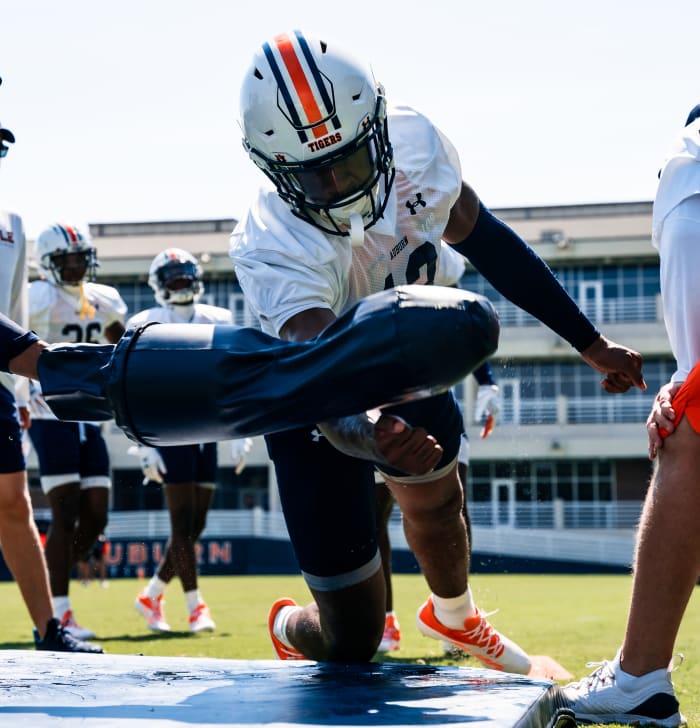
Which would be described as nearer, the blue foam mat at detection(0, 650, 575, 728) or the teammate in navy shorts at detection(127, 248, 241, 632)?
the blue foam mat at detection(0, 650, 575, 728)

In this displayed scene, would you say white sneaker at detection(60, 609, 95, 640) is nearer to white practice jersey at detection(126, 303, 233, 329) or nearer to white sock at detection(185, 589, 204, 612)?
white sock at detection(185, 589, 204, 612)

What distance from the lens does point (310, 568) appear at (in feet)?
12.0

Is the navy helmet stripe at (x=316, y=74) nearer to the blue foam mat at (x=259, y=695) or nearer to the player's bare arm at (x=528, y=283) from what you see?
the player's bare arm at (x=528, y=283)

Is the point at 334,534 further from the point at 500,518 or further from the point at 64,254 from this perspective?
the point at 500,518

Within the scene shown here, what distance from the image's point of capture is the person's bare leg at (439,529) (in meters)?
3.97

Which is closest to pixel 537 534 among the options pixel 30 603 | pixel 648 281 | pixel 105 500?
pixel 648 281

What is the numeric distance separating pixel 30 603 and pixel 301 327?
2443 mm

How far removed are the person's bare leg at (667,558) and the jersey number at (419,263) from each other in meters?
1.00

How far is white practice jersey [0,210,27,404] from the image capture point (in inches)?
197

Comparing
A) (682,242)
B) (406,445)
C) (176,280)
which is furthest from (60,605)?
(406,445)

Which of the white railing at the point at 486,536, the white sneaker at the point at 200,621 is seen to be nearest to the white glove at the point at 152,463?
the white sneaker at the point at 200,621

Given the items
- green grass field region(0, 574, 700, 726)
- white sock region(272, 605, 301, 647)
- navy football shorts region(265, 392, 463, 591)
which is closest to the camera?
navy football shorts region(265, 392, 463, 591)

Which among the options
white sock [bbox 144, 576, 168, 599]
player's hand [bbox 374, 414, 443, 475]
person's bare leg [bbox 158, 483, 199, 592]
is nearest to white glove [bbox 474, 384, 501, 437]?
person's bare leg [bbox 158, 483, 199, 592]

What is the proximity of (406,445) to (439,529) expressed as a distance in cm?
178
